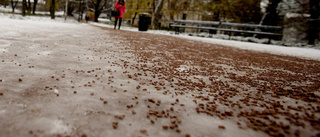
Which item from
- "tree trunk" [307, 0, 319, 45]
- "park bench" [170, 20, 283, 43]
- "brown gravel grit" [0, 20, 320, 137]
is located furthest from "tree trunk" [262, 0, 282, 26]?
"brown gravel grit" [0, 20, 320, 137]

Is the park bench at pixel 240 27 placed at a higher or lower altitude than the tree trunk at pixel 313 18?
lower

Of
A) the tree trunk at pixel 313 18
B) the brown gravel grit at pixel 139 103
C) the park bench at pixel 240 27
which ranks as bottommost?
the brown gravel grit at pixel 139 103

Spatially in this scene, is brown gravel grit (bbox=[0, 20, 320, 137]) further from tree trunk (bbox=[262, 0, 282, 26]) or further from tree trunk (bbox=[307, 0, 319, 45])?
tree trunk (bbox=[262, 0, 282, 26])

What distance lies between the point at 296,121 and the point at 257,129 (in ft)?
1.45

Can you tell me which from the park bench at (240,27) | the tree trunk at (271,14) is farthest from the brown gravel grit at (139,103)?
the tree trunk at (271,14)

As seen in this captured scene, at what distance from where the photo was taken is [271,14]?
1370cm

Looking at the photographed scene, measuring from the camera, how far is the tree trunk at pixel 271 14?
13455mm

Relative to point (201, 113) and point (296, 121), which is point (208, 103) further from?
point (296, 121)

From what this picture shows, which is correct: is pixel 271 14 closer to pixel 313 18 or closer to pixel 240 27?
pixel 313 18

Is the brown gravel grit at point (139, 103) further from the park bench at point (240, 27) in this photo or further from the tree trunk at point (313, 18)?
the tree trunk at point (313, 18)

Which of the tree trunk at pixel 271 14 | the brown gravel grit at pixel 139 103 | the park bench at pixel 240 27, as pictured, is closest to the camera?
the brown gravel grit at pixel 139 103

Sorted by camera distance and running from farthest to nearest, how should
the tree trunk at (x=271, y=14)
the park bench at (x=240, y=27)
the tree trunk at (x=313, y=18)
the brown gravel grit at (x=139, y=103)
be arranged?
the tree trunk at (x=271, y=14) → the tree trunk at (x=313, y=18) → the park bench at (x=240, y=27) → the brown gravel grit at (x=139, y=103)

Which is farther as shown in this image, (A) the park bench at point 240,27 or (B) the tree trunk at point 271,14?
(B) the tree trunk at point 271,14

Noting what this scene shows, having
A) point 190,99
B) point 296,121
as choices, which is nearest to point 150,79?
point 190,99
